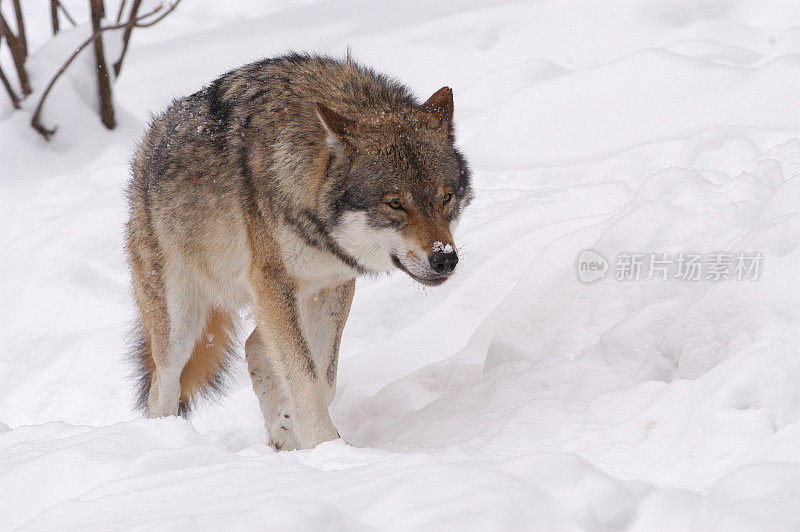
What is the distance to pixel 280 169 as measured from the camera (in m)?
3.76

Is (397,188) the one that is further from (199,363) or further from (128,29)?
(128,29)

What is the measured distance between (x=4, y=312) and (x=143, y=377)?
1.82m

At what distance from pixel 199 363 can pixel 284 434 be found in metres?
0.64

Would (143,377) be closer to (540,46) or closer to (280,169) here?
(280,169)

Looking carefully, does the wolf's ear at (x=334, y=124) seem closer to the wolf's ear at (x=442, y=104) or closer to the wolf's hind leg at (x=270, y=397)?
the wolf's ear at (x=442, y=104)

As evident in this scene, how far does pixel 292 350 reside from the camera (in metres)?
3.83

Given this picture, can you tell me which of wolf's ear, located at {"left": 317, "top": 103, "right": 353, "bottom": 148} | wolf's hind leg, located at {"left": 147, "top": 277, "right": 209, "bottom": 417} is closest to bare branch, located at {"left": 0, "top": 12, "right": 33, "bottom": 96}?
wolf's hind leg, located at {"left": 147, "top": 277, "right": 209, "bottom": 417}

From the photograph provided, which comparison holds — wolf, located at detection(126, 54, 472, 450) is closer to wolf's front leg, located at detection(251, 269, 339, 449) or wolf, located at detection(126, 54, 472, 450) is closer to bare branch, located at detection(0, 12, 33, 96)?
wolf's front leg, located at detection(251, 269, 339, 449)

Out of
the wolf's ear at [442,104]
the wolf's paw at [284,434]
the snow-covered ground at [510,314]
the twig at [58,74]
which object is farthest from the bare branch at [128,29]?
the wolf's ear at [442,104]

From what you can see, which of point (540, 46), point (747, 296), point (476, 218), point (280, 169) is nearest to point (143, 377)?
point (280, 169)

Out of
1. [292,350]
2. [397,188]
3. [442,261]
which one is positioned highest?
[397,188]

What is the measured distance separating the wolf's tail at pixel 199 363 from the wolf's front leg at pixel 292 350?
2.88 feet
